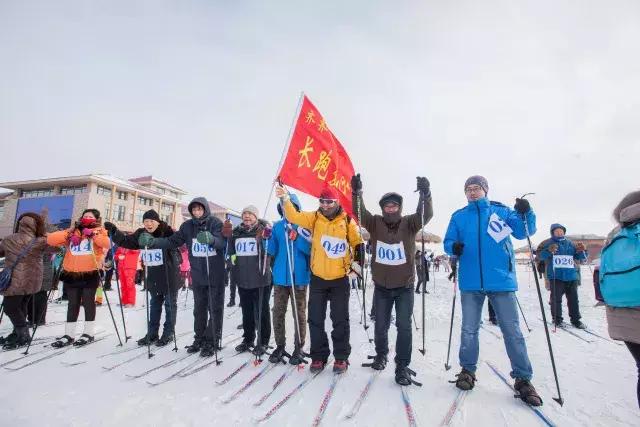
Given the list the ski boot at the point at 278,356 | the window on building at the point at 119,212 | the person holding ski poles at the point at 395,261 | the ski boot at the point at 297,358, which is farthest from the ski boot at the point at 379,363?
the window on building at the point at 119,212

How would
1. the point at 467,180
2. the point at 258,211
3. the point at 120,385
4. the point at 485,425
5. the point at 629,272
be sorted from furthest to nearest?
1. the point at 258,211
2. the point at 467,180
3. the point at 120,385
4. the point at 485,425
5. the point at 629,272

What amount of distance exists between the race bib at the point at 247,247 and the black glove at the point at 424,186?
8.03ft

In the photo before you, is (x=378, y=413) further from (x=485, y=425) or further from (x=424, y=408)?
(x=485, y=425)

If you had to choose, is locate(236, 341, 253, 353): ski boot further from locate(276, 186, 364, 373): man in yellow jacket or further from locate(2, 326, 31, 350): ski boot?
locate(2, 326, 31, 350): ski boot

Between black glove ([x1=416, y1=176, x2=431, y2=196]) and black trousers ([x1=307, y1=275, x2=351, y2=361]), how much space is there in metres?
1.44

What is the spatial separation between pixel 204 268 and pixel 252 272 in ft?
2.60

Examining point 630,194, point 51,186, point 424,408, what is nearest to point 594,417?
point 424,408

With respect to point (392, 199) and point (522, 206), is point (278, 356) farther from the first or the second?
point (522, 206)

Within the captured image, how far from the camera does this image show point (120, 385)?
3543mm

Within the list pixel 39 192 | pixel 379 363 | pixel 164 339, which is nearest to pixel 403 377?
pixel 379 363

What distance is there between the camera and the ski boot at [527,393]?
3.03m

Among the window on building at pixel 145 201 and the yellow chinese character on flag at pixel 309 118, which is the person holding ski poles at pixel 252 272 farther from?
the window on building at pixel 145 201

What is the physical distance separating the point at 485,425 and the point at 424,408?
1.68 ft

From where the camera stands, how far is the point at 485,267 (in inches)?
139
